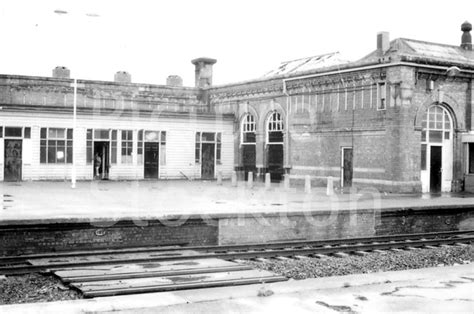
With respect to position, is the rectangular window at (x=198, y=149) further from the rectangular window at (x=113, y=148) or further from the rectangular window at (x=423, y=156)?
the rectangular window at (x=423, y=156)

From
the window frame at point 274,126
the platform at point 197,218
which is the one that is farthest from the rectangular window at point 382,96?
the window frame at point 274,126

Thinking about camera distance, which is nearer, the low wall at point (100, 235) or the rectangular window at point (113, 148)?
the low wall at point (100, 235)

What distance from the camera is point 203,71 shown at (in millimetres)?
41438

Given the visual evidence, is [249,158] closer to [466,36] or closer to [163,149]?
[163,149]

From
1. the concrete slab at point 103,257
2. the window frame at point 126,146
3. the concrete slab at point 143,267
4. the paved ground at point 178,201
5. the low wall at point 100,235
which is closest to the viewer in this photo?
the concrete slab at point 143,267

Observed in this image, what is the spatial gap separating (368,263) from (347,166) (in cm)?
1497

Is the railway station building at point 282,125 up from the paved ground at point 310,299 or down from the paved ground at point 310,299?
up

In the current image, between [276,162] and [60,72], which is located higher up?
[60,72]

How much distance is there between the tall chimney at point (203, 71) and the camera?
41156mm

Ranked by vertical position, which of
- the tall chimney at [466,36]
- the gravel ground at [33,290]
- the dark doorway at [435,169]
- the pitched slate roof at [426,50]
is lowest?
the gravel ground at [33,290]

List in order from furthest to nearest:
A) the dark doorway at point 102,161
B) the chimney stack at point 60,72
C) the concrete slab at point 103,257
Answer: the chimney stack at point 60,72
the dark doorway at point 102,161
the concrete slab at point 103,257

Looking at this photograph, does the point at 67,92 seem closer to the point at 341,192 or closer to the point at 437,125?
the point at 341,192

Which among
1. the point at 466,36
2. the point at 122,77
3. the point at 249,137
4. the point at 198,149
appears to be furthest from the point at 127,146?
the point at 466,36

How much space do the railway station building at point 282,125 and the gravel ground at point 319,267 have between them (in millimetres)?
10980
